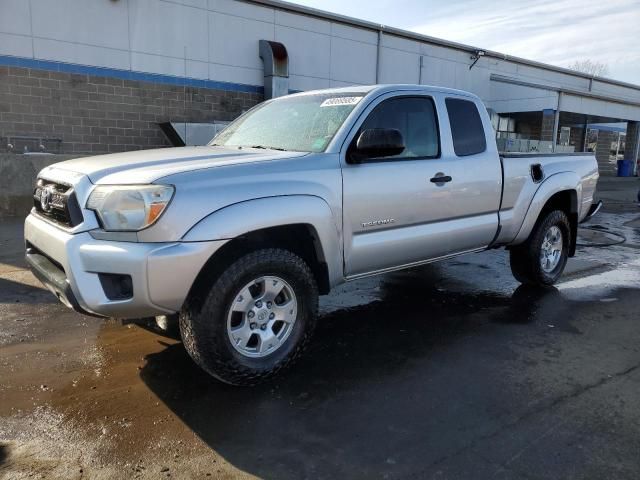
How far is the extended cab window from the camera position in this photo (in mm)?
4254

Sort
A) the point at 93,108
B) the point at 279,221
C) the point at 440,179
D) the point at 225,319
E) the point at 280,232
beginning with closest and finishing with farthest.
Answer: the point at 225,319 → the point at 279,221 → the point at 280,232 → the point at 440,179 → the point at 93,108

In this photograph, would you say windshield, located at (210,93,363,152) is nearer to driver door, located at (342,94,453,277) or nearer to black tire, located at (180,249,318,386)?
driver door, located at (342,94,453,277)

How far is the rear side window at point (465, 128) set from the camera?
476 centimetres

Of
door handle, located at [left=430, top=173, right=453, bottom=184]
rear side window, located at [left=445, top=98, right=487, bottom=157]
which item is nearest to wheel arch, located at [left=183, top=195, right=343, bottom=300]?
door handle, located at [left=430, top=173, right=453, bottom=184]

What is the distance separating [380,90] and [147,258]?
236cm

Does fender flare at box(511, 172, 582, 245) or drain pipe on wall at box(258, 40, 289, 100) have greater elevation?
drain pipe on wall at box(258, 40, 289, 100)

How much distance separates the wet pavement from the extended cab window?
155cm

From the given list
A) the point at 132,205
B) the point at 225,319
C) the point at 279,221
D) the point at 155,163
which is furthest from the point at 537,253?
the point at 132,205

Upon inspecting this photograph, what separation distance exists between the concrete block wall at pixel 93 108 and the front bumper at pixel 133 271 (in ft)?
38.4

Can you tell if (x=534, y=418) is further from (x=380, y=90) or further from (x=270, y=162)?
(x=380, y=90)

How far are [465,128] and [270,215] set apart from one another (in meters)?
2.45

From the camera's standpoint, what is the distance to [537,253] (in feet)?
19.0

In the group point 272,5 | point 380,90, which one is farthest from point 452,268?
point 272,5

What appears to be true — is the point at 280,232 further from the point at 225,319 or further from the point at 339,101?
the point at 339,101
